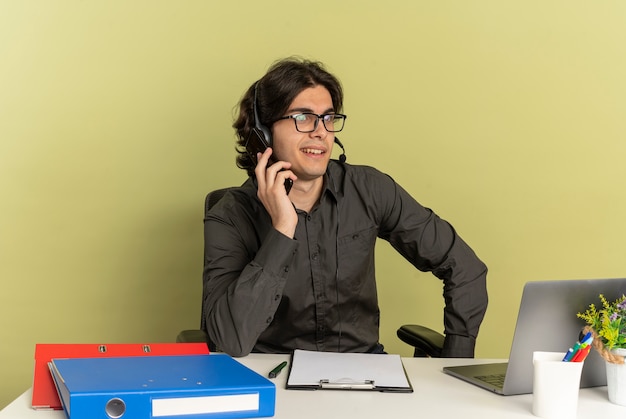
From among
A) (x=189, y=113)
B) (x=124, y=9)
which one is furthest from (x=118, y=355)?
(x=124, y=9)

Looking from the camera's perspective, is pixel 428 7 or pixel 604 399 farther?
pixel 428 7

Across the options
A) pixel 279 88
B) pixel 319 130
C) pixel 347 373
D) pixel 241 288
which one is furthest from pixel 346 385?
pixel 279 88

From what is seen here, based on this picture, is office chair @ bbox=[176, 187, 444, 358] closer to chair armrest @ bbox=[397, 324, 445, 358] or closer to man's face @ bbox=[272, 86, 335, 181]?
chair armrest @ bbox=[397, 324, 445, 358]

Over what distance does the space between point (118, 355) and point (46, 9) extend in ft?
5.91

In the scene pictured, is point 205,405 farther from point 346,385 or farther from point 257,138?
point 257,138

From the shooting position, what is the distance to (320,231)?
2176mm

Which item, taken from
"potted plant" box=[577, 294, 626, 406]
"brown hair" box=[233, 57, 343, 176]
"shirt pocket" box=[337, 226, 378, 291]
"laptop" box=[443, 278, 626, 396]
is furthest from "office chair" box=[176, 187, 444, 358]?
"potted plant" box=[577, 294, 626, 406]

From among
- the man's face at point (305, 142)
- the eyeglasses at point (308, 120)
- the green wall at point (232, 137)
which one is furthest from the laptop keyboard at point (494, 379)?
the green wall at point (232, 137)

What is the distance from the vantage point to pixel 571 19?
2.88 meters

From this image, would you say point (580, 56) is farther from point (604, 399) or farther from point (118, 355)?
point (118, 355)

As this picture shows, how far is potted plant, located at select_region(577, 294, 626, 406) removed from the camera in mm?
1370

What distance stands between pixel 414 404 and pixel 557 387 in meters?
0.26

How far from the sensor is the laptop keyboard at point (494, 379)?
1510 mm

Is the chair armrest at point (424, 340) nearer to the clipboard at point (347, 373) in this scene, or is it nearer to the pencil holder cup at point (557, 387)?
the clipboard at point (347, 373)
